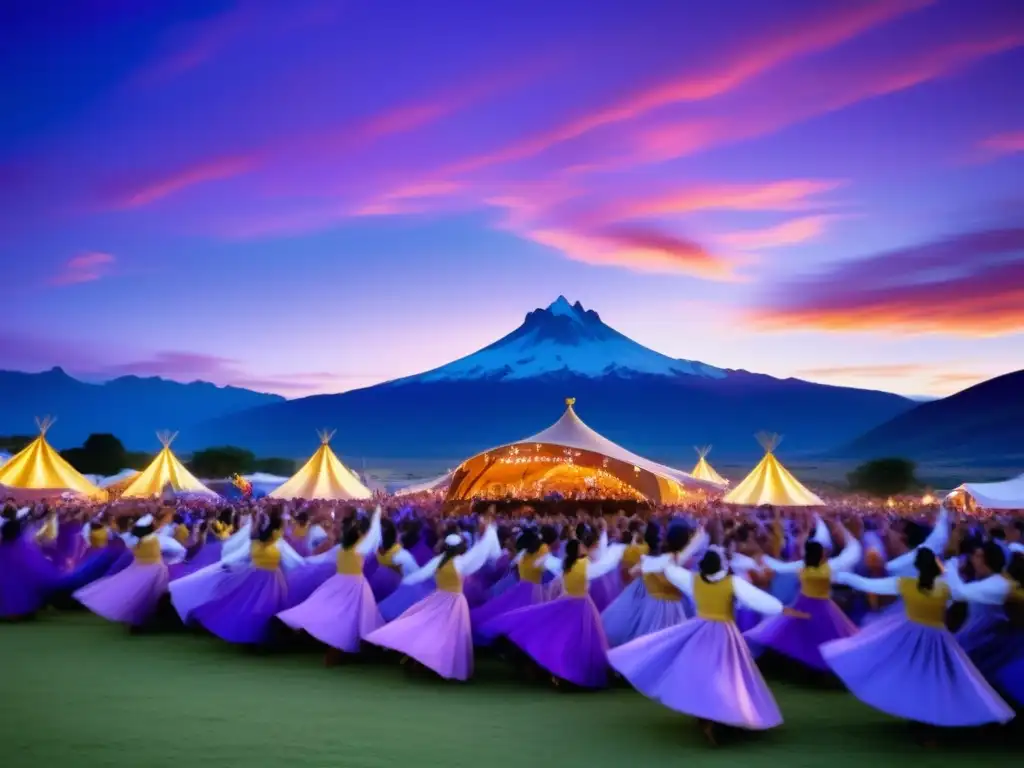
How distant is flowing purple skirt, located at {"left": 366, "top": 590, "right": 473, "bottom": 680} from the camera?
7684mm

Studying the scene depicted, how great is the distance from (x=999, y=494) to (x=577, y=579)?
898 inches

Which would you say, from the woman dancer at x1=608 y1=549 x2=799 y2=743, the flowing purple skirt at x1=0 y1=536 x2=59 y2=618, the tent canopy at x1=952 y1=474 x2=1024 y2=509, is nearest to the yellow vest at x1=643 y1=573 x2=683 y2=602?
the woman dancer at x1=608 y1=549 x2=799 y2=743

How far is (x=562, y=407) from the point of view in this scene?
5143 inches

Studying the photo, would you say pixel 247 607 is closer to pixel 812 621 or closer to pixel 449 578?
pixel 449 578

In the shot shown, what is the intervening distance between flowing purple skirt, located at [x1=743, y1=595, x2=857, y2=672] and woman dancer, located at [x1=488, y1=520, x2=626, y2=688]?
129 centimetres

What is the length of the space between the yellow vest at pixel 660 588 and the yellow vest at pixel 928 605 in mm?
2040

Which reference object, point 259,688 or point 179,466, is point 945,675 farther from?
point 179,466

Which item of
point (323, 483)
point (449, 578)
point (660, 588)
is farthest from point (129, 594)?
point (323, 483)

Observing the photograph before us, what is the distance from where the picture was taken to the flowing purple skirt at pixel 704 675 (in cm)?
590

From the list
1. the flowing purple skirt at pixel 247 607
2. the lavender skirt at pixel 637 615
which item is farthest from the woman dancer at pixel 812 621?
the flowing purple skirt at pixel 247 607

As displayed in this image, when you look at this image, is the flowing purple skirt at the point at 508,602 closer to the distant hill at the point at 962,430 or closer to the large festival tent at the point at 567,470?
the large festival tent at the point at 567,470

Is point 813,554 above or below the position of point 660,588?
above

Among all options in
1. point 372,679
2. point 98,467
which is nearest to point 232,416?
point 98,467

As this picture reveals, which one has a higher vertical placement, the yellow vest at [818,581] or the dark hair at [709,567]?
the dark hair at [709,567]
